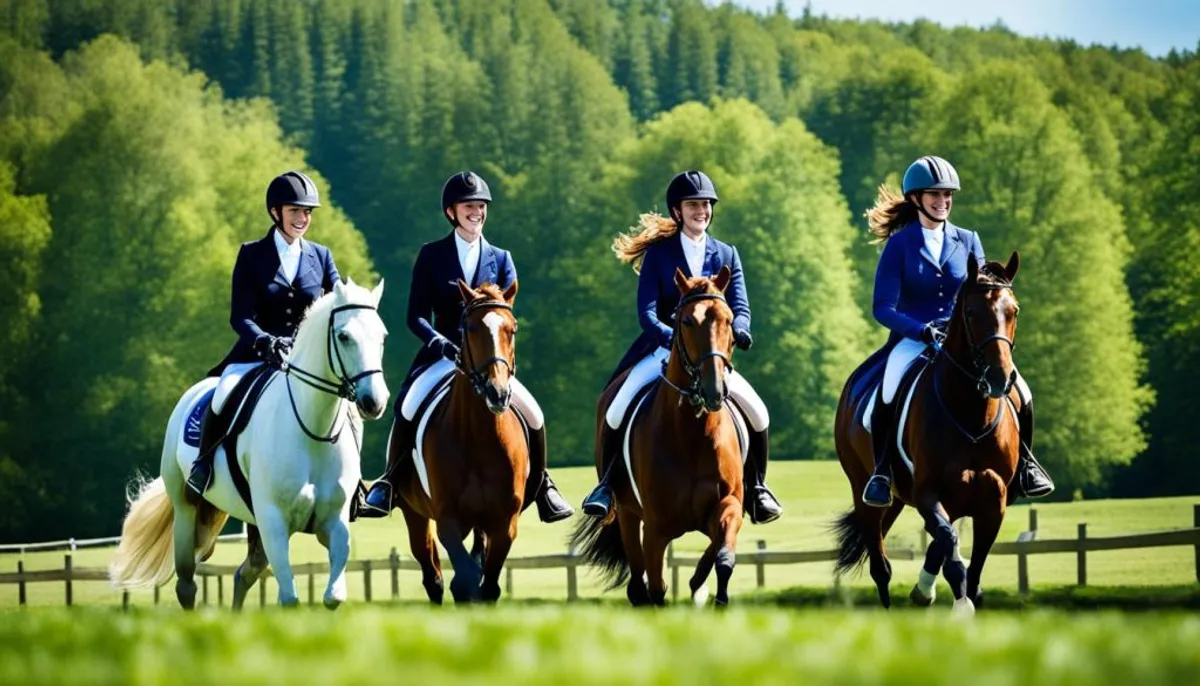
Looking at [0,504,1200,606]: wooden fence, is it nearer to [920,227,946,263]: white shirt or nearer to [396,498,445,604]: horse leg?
[396,498,445,604]: horse leg

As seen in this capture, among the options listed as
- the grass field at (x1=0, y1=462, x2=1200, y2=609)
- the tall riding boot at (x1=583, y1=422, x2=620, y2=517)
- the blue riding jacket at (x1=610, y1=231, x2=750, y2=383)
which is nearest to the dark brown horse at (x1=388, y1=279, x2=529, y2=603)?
the tall riding boot at (x1=583, y1=422, x2=620, y2=517)

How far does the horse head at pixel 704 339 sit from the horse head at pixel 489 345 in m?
1.22

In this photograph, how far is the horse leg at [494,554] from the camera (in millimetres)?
14148

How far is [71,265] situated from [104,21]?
1271 inches

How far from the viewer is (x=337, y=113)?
91.6 m

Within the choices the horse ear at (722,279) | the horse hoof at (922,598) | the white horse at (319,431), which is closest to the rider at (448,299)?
the white horse at (319,431)

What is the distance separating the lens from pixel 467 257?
15.6 m

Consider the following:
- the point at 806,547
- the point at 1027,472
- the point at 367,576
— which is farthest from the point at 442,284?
the point at 806,547

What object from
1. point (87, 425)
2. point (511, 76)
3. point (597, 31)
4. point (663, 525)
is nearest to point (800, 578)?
point (663, 525)

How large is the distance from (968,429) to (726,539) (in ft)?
6.90

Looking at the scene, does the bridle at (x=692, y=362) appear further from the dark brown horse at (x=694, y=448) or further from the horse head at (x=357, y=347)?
the horse head at (x=357, y=347)

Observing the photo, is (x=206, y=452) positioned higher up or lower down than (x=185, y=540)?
higher up

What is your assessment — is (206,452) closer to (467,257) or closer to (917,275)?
(467,257)

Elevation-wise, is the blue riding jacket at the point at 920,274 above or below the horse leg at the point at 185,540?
above
